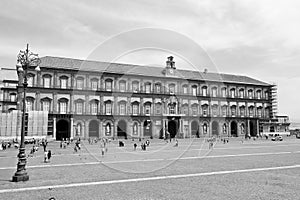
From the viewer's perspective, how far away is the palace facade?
45.2m

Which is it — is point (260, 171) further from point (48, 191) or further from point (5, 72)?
point (5, 72)

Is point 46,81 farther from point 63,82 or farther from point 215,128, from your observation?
point 215,128

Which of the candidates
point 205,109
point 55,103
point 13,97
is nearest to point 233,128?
point 205,109

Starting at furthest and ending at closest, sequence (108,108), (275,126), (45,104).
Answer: (275,126) → (108,108) → (45,104)

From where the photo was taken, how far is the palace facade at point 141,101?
148 feet

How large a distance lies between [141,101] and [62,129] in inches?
622

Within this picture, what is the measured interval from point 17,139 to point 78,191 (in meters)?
34.3

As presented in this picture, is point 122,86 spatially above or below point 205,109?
above

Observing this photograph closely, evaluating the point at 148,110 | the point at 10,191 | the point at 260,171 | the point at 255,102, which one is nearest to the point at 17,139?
the point at 148,110

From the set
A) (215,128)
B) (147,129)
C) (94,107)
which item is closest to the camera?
(94,107)

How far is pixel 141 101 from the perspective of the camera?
5134 cm

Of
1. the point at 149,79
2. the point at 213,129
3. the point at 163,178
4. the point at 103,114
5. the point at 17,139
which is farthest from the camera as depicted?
the point at 213,129

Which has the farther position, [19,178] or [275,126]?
[275,126]

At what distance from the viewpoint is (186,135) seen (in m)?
54.5
